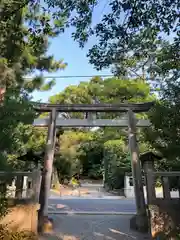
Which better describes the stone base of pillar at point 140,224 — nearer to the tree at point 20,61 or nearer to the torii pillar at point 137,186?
the torii pillar at point 137,186

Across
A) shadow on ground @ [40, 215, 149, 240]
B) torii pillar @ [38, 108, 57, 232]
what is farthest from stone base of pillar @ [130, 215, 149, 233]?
torii pillar @ [38, 108, 57, 232]

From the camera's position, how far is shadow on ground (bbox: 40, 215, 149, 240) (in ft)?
14.4

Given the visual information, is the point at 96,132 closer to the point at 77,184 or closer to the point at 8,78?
the point at 77,184

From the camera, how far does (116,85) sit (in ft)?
35.1

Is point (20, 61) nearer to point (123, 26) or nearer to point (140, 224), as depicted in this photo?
point (123, 26)

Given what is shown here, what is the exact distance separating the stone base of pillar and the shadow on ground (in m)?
0.13

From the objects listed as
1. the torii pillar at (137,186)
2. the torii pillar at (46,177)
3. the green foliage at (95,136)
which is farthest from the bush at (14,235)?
the green foliage at (95,136)

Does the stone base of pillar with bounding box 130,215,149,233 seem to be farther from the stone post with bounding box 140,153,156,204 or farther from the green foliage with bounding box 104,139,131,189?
the green foliage with bounding box 104,139,131,189

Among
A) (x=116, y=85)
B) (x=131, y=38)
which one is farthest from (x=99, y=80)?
(x=131, y=38)

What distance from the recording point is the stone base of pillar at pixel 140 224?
186 inches

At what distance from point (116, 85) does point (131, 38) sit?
7.95 metres

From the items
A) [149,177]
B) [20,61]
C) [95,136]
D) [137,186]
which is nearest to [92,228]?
[137,186]

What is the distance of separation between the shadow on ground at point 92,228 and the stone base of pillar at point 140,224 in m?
0.13

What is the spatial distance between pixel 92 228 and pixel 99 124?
266 cm
